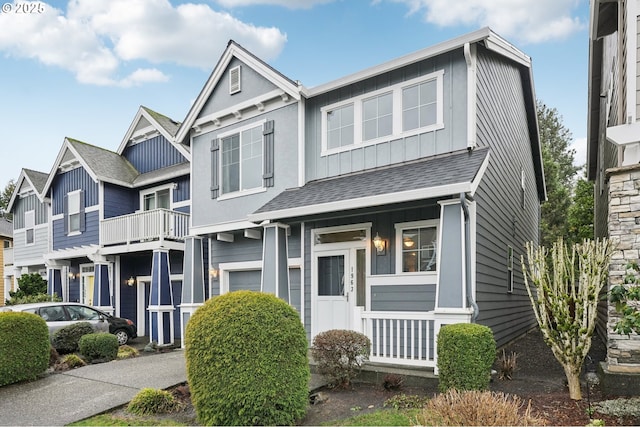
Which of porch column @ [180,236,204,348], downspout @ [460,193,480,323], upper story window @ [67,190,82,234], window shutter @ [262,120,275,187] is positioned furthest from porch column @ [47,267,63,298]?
downspout @ [460,193,480,323]

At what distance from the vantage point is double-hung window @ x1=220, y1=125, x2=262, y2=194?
423 inches

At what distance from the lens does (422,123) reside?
332 inches

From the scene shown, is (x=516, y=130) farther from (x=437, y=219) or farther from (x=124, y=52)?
(x=124, y=52)

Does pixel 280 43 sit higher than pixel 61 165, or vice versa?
pixel 280 43

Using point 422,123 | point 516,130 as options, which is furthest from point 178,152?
point 516,130

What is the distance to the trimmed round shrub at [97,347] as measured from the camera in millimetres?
9898

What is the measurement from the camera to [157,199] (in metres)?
15.6

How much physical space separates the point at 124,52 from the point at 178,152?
3963mm

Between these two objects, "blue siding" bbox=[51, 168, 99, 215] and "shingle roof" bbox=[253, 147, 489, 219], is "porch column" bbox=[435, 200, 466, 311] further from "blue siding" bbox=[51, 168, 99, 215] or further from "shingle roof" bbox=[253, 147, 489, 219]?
"blue siding" bbox=[51, 168, 99, 215]

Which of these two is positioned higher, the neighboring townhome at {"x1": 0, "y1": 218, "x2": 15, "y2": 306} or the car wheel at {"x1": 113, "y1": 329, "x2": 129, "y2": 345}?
the neighboring townhome at {"x1": 0, "y1": 218, "x2": 15, "y2": 306}

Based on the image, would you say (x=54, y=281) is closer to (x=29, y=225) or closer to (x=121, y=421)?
(x=29, y=225)

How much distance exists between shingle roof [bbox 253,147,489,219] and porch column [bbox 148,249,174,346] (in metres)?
5.32

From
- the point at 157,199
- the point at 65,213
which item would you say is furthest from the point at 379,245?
the point at 65,213

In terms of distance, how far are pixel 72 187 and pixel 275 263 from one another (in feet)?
40.4
